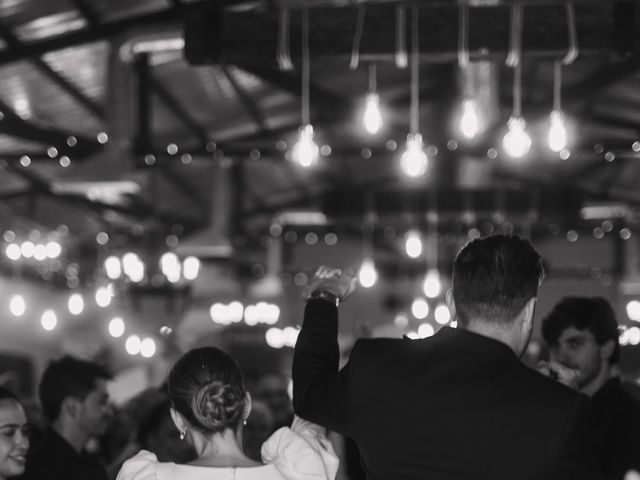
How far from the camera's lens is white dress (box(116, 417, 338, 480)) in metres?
2.27

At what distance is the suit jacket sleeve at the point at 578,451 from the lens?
6.12ft

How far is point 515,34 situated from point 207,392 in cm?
414

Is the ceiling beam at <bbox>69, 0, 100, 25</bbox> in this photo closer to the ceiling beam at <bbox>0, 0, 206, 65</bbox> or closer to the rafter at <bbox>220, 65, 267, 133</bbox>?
the ceiling beam at <bbox>0, 0, 206, 65</bbox>

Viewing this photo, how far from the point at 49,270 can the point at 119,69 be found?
24.6 feet

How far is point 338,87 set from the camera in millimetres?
13406

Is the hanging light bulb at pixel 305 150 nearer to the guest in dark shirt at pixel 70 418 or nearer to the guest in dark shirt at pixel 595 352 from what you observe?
the guest in dark shirt at pixel 70 418

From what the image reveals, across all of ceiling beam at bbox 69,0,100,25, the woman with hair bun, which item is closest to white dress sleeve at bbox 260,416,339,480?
the woman with hair bun

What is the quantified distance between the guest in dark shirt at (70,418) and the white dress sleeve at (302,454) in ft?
→ 4.94

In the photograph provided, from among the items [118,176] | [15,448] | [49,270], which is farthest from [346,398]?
[49,270]

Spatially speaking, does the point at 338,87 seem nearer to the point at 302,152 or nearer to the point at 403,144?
the point at 403,144

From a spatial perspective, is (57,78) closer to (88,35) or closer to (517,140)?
(88,35)

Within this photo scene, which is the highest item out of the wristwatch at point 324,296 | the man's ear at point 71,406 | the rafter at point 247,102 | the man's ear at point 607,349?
the rafter at point 247,102

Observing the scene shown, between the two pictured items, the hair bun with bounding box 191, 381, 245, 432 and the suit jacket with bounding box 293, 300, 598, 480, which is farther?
the hair bun with bounding box 191, 381, 245, 432

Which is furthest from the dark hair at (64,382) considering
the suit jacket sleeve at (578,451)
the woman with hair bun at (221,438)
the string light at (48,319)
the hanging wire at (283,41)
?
the string light at (48,319)
